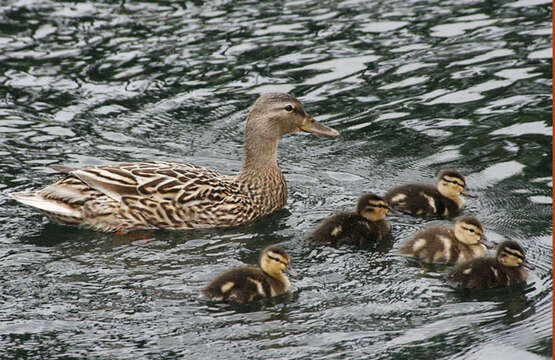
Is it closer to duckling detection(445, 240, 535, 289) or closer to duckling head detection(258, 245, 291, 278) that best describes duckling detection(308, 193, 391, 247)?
duckling head detection(258, 245, 291, 278)

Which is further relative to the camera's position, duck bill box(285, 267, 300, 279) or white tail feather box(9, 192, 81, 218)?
white tail feather box(9, 192, 81, 218)

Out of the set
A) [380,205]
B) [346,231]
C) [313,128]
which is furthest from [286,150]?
[346,231]

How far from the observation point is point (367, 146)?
8.85 m

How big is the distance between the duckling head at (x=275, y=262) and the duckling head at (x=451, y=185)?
5.54ft

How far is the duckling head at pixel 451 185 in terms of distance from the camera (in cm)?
761

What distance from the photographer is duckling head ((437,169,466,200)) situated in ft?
25.0

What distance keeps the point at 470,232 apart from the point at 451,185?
859mm

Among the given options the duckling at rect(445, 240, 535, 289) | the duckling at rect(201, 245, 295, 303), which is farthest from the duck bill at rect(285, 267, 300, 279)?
the duckling at rect(445, 240, 535, 289)

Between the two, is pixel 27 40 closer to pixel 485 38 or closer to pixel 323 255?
pixel 485 38

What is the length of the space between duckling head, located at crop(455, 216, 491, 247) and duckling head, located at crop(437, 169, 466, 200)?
78 centimetres

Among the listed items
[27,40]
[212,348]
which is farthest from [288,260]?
[27,40]

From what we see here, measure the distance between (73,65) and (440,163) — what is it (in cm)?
396

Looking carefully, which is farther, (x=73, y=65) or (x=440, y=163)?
(x=73, y=65)

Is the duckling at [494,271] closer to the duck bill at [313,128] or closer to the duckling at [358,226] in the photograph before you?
the duckling at [358,226]
